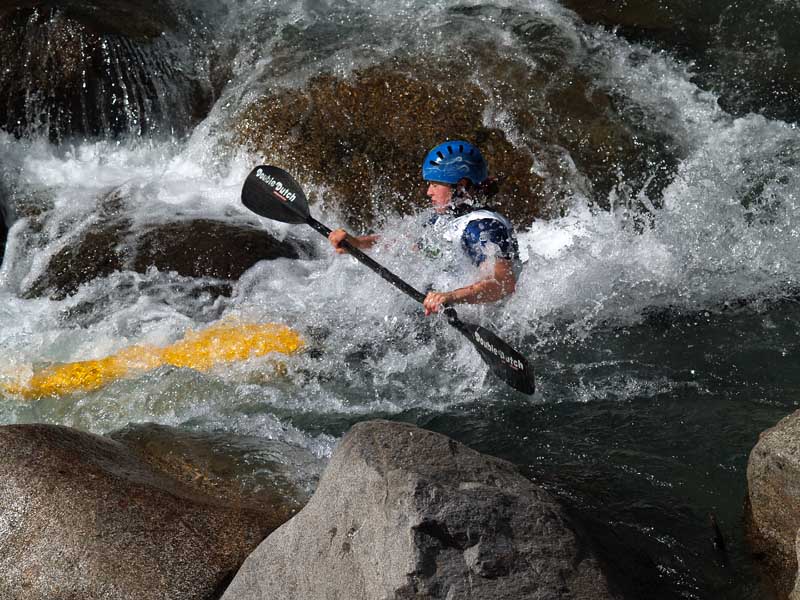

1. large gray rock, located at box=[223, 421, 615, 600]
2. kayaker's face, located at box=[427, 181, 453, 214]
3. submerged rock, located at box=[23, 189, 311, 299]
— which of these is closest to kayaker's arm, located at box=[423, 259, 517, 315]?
kayaker's face, located at box=[427, 181, 453, 214]

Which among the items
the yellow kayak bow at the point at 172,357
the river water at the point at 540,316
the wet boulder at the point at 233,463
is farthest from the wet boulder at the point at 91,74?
the wet boulder at the point at 233,463

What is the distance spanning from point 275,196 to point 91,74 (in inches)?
106

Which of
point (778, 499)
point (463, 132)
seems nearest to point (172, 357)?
point (463, 132)

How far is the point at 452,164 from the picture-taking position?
4387mm

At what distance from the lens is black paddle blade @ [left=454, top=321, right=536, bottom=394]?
385 centimetres

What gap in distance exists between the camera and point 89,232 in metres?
5.86

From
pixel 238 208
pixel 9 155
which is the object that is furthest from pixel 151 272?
pixel 9 155

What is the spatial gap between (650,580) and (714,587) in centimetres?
21

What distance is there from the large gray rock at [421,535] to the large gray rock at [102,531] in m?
0.30

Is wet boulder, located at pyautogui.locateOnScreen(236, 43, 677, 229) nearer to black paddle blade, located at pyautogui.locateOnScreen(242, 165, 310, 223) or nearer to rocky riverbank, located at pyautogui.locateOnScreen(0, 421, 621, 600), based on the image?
black paddle blade, located at pyautogui.locateOnScreen(242, 165, 310, 223)

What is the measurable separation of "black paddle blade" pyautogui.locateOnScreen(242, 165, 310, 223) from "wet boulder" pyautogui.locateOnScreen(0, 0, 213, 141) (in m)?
2.39

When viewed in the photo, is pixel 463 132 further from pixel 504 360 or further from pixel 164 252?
pixel 504 360

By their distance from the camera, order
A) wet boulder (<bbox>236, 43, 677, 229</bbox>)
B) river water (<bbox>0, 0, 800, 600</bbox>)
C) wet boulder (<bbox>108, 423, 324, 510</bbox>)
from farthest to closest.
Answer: wet boulder (<bbox>236, 43, 677, 229</bbox>) → river water (<bbox>0, 0, 800, 600</bbox>) → wet boulder (<bbox>108, 423, 324, 510</bbox>)

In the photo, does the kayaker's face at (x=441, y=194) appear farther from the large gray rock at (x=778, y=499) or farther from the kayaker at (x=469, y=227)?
the large gray rock at (x=778, y=499)
